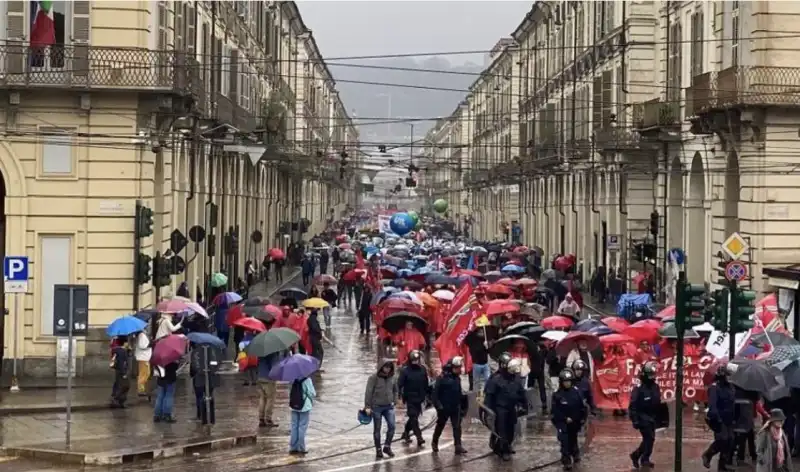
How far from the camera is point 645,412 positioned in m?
→ 20.9

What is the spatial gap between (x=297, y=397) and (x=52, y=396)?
7.81 meters

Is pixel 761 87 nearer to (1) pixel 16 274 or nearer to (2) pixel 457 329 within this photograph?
(2) pixel 457 329

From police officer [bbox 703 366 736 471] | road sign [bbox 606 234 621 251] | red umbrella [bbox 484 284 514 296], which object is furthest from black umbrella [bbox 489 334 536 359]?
road sign [bbox 606 234 621 251]

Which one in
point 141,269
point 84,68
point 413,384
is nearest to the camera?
point 413,384

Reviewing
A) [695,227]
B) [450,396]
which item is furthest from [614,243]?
[450,396]

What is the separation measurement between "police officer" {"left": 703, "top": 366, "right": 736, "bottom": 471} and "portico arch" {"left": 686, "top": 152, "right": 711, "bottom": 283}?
2182 centimetres

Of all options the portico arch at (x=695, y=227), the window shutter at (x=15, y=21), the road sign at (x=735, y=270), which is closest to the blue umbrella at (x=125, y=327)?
the window shutter at (x=15, y=21)

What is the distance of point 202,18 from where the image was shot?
41688 millimetres

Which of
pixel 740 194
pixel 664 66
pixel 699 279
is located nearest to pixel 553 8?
pixel 664 66

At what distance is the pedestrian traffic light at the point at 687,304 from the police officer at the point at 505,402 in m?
2.58

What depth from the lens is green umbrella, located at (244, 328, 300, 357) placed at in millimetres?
23222

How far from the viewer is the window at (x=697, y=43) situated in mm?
40938

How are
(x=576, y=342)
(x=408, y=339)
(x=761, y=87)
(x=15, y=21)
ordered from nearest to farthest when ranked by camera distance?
(x=576, y=342)
(x=408, y=339)
(x=15, y=21)
(x=761, y=87)

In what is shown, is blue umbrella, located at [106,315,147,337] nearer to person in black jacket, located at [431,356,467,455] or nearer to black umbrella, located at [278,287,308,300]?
person in black jacket, located at [431,356,467,455]
